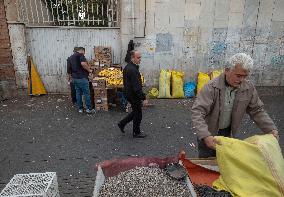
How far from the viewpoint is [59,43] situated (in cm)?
925

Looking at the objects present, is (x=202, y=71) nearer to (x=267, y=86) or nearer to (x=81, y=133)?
(x=267, y=86)

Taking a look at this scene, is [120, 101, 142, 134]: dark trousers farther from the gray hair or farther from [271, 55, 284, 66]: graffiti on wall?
[271, 55, 284, 66]: graffiti on wall

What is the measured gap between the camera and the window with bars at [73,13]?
916 cm

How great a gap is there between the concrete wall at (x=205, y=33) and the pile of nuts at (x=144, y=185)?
6.61 m

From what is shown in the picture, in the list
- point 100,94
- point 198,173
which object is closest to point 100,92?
point 100,94

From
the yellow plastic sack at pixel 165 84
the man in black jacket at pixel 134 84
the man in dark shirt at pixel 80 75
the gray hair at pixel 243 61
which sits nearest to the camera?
the gray hair at pixel 243 61

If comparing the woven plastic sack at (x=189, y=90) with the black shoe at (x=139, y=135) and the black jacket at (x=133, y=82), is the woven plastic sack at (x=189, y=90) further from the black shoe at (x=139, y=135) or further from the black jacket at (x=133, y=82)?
the black jacket at (x=133, y=82)

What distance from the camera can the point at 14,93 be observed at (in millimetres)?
9492

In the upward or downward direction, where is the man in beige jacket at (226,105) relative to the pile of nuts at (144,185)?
upward

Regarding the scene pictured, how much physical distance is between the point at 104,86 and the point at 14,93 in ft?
10.5

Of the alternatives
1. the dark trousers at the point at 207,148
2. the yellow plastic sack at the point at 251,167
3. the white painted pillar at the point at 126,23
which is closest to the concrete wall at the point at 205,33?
the white painted pillar at the point at 126,23

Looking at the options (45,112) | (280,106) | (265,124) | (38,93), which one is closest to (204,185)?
(265,124)

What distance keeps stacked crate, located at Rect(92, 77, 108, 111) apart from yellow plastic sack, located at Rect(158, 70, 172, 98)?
6.35ft

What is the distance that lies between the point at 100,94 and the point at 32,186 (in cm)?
495
